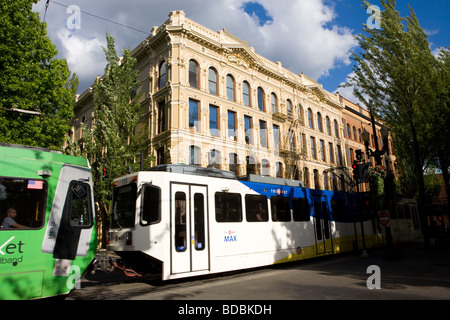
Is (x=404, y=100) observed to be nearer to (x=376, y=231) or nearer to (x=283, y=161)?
(x=376, y=231)

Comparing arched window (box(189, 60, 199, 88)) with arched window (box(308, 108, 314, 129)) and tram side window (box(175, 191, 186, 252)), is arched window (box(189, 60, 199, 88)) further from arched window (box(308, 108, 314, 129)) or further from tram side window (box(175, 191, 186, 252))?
tram side window (box(175, 191, 186, 252))

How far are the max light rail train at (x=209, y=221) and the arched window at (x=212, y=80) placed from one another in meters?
12.9

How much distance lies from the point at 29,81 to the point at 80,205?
1135cm

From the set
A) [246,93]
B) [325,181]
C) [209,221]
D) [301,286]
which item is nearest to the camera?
[301,286]

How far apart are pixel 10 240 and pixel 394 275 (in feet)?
34.0

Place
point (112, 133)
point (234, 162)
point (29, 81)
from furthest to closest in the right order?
point (234, 162) → point (112, 133) → point (29, 81)

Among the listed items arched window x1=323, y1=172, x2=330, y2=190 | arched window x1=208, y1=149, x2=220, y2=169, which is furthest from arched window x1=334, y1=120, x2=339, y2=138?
arched window x1=208, y1=149, x2=220, y2=169

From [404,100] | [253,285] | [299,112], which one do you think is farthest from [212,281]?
[299,112]

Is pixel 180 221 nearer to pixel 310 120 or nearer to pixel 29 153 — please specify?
pixel 29 153

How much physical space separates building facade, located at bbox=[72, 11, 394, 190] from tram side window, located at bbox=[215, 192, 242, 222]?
1046 cm

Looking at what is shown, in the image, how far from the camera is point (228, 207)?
1029cm

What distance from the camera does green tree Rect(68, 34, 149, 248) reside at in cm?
1850

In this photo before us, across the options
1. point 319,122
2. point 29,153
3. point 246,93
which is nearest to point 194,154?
point 246,93
